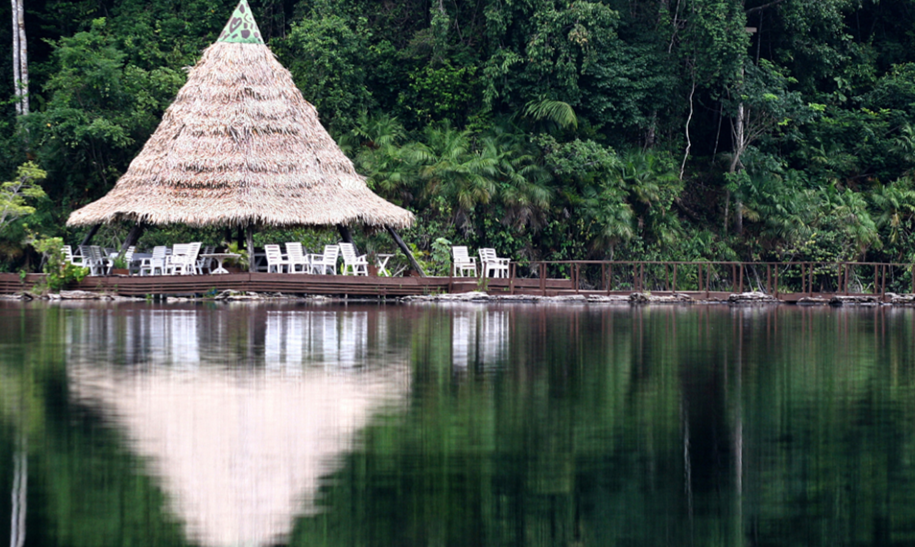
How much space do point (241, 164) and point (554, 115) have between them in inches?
349

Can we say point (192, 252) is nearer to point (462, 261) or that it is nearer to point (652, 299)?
point (462, 261)

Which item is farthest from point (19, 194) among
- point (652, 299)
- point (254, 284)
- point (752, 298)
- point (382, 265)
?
point (752, 298)

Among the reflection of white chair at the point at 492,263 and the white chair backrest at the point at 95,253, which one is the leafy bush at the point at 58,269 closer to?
the white chair backrest at the point at 95,253

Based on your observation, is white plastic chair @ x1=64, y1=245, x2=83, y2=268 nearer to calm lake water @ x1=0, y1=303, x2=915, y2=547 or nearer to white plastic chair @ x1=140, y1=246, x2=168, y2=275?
white plastic chair @ x1=140, y1=246, x2=168, y2=275

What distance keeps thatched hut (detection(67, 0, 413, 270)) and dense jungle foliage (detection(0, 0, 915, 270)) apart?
2.86 m

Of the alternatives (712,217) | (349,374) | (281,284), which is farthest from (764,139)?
(349,374)

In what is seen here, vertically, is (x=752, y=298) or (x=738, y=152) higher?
(x=738, y=152)

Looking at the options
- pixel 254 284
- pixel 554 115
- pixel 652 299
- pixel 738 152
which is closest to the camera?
pixel 254 284

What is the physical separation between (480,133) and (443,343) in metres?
17.0

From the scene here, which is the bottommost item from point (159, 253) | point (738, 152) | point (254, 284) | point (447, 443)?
point (447, 443)

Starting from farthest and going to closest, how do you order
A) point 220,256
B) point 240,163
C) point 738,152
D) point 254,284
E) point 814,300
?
point 738,152 → point 814,300 → point 220,256 → point 240,163 → point 254,284

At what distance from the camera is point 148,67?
3241cm

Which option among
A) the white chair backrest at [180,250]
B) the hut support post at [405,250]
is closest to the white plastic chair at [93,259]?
the white chair backrest at [180,250]

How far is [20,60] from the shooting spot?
31422 millimetres
